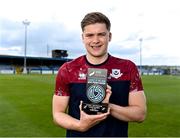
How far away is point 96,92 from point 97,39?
60cm

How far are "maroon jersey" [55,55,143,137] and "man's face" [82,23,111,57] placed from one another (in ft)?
0.38

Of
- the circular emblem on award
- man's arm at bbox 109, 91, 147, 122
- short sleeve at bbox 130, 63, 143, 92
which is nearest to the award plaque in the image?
the circular emblem on award

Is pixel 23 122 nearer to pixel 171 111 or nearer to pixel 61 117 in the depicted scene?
pixel 171 111

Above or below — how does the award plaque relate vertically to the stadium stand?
below

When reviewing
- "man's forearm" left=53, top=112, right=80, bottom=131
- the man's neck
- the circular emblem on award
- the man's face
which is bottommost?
"man's forearm" left=53, top=112, right=80, bottom=131

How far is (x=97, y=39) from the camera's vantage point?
3.78 m

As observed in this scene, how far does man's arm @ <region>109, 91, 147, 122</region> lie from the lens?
3.66 meters

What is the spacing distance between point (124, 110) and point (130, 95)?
0.67 ft

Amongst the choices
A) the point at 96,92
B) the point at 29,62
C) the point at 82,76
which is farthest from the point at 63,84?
the point at 29,62

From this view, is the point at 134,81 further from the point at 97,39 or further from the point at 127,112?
the point at 97,39

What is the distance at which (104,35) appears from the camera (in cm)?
381

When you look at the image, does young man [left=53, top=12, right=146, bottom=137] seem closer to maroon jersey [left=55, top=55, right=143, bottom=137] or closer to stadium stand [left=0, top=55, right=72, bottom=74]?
maroon jersey [left=55, top=55, right=143, bottom=137]

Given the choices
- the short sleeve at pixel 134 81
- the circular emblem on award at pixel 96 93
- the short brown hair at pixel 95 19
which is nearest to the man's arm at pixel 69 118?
the circular emblem on award at pixel 96 93

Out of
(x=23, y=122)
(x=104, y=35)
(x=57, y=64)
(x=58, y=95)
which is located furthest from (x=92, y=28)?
(x=57, y=64)
